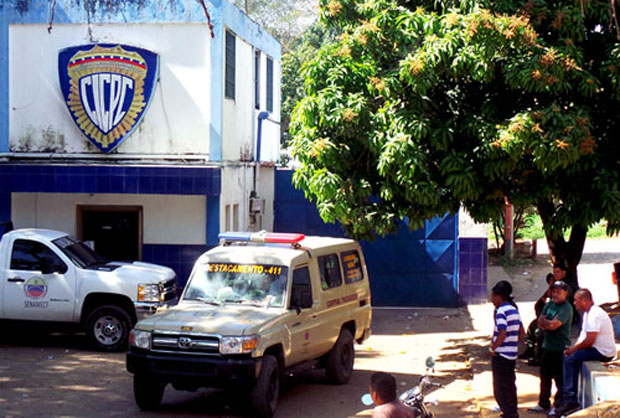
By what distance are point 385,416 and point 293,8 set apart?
167ft

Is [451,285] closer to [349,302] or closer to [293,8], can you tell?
[349,302]

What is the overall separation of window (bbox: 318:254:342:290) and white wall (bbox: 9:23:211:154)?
18.0 feet

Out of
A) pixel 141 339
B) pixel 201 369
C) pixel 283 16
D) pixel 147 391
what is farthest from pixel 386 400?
pixel 283 16

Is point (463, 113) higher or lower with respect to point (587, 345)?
higher

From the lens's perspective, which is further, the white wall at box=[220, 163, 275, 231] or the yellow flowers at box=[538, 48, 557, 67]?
the white wall at box=[220, 163, 275, 231]

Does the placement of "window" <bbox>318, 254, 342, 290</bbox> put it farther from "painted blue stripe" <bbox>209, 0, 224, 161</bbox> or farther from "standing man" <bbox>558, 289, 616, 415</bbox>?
"painted blue stripe" <bbox>209, 0, 224, 161</bbox>

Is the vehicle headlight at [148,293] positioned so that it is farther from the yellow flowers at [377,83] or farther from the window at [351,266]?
the yellow flowers at [377,83]

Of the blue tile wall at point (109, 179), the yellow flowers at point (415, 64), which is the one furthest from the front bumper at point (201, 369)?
the blue tile wall at point (109, 179)

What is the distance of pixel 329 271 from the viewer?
38.8ft

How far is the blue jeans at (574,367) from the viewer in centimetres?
907

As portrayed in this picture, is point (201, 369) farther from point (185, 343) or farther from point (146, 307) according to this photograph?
point (146, 307)

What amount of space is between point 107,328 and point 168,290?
117 centimetres

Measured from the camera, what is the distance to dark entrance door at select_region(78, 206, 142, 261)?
1703cm

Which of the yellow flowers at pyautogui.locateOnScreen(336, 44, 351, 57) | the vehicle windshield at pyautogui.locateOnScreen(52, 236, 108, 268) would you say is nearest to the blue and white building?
the vehicle windshield at pyautogui.locateOnScreen(52, 236, 108, 268)
